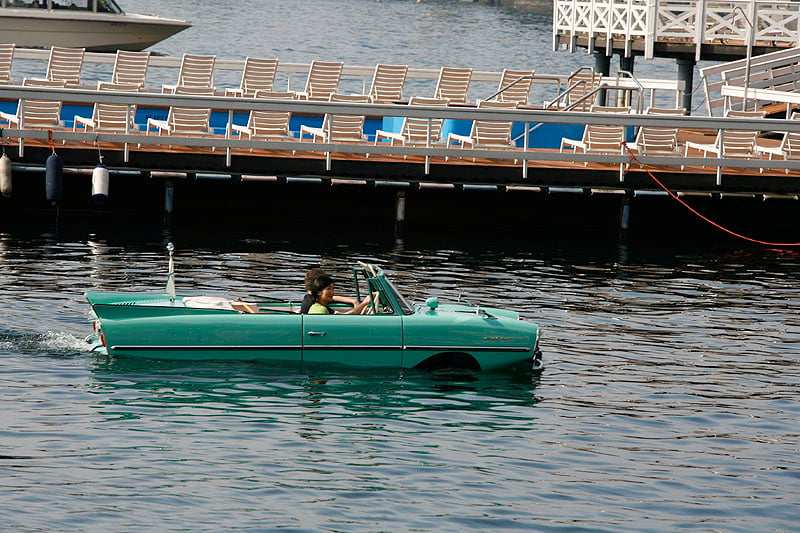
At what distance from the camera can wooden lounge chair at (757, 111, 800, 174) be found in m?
24.0

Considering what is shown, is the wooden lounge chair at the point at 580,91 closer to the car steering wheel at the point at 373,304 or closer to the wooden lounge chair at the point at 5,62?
the wooden lounge chair at the point at 5,62

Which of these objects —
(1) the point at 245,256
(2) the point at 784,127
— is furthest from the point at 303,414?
(2) the point at 784,127

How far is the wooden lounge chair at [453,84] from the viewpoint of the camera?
86.6ft

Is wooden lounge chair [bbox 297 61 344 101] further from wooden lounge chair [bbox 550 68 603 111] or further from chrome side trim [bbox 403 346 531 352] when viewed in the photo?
chrome side trim [bbox 403 346 531 352]

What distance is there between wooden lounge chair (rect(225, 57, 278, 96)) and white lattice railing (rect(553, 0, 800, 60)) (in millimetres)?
10237

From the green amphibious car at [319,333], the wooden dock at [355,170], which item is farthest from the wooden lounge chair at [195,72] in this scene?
the green amphibious car at [319,333]

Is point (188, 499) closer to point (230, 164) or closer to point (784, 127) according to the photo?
point (230, 164)

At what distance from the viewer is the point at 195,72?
25969mm

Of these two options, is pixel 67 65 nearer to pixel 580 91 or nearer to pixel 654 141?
pixel 580 91

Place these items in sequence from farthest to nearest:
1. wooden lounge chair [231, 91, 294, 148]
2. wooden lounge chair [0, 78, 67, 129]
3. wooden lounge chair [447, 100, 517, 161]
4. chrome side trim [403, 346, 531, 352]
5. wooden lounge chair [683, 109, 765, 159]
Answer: wooden lounge chair [683, 109, 765, 159] → wooden lounge chair [447, 100, 517, 161] → wooden lounge chair [231, 91, 294, 148] → wooden lounge chair [0, 78, 67, 129] → chrome side trim [403, 346, 531, 352]

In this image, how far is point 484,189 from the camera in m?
23.1

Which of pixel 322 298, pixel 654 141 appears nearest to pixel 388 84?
pixel 654 141

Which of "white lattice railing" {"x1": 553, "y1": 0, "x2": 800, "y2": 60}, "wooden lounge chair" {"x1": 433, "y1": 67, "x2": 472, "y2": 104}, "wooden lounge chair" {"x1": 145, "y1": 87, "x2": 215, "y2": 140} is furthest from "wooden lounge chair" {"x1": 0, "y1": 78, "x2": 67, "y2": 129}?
"white lattice railing" {"x1": 553, "y1": 0, "x2": 800, "y2": 60}

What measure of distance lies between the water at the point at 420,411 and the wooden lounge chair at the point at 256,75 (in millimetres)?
5069
